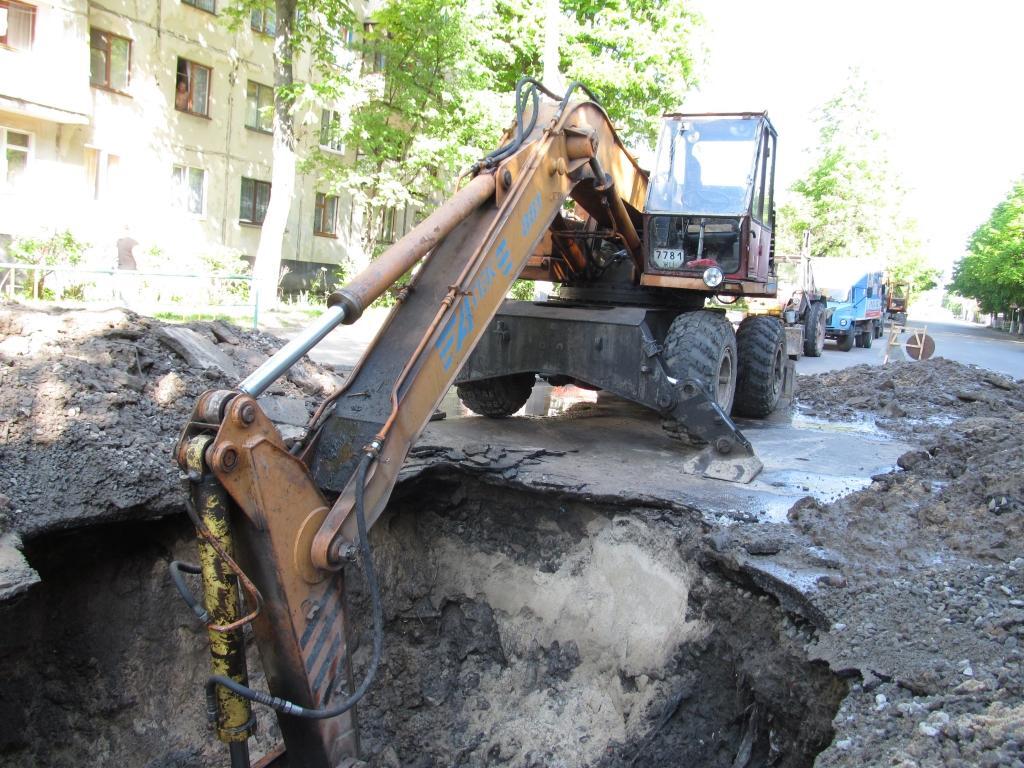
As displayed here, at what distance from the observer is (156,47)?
1833 centimetres

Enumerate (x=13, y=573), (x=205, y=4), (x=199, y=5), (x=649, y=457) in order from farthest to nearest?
1. (x=205, y=4)
2. (x=199, y=5)
3. (x=649, y=457)
4. (x=13, y=573)

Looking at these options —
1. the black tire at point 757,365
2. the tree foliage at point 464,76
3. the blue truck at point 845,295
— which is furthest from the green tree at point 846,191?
the black tire at point 757,365

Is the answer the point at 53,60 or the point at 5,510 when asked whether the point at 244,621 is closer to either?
the point at 5,510

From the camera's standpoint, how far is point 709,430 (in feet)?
18.5

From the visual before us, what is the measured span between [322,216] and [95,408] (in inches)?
796

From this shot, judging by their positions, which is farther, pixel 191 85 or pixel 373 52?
pixel 191 85

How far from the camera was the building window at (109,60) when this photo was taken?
57.2 ft

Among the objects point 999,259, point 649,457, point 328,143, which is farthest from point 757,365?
point 999,259

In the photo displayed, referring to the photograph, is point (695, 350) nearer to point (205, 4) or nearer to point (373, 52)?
point (373, 52)

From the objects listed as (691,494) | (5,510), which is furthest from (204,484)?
(691,494)

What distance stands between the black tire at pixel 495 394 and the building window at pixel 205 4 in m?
16.6

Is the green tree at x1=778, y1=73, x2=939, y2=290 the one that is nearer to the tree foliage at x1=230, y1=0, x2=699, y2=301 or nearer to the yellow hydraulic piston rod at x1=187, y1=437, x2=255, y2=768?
the tree foliage at x1=230, y1=0, x2=699, y2=301

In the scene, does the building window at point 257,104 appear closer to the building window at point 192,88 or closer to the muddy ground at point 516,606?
the building window at point 192,88

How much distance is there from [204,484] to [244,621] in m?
0.49
